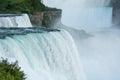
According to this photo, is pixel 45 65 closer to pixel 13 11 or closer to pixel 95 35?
pixel 13 11

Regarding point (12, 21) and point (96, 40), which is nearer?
point (12, 21)

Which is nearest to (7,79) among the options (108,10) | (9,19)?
(9,19)

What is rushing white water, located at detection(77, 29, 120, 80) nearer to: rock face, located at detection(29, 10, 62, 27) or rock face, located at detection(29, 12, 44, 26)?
rock face, located at detection(29, 10, 62, 27)

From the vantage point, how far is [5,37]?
3203cm

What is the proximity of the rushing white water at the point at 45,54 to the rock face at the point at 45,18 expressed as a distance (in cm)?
1589

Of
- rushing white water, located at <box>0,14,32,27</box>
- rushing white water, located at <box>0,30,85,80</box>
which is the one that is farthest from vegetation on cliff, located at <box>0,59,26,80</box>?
rushing white water, located at <box>0,14,32,27</box>

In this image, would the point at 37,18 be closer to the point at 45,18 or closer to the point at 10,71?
the point at 45,18

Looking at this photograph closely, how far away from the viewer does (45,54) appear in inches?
1371

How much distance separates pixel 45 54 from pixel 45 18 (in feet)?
91.0

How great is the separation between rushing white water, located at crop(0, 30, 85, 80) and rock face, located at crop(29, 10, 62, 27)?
15892 millimetres

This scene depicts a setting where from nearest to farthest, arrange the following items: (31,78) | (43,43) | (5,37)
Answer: (31,78) → (5,37) → (43,43)

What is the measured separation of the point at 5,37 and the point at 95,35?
4810 cm

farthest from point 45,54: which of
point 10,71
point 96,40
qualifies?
point 96,40

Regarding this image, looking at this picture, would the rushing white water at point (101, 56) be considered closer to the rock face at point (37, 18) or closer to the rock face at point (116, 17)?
the rock face at point (37, 18)
